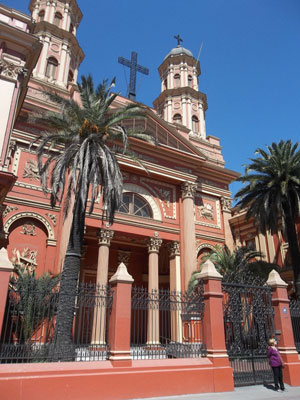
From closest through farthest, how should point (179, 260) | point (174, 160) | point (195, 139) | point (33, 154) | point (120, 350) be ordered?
point (120, 350) < point (33, 154) < point (179, 260) < point (174, 160) < point (195, 139)

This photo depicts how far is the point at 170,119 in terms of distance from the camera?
2956cm

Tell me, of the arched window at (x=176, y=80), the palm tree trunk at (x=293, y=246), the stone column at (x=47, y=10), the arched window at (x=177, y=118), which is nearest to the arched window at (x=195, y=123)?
the arched window at (x=177, y=118)

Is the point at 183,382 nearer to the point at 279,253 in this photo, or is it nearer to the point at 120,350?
the point at 120,350

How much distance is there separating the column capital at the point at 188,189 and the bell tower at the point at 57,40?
10733mm

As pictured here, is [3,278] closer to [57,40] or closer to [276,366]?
[276,366]

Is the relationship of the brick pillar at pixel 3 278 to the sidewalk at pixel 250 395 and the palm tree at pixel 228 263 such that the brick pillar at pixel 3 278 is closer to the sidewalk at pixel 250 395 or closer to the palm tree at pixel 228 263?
the sidewalk at pixel 250 395

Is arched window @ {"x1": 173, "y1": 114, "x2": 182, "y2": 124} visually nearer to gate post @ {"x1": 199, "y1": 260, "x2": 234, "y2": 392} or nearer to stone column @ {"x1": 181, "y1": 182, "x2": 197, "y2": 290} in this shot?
stone column @ {"x1": 181, "y1": 182, "x2": 197, "y2": 290}

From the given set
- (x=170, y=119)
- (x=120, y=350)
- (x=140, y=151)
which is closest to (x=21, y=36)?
(x=140, y=151)

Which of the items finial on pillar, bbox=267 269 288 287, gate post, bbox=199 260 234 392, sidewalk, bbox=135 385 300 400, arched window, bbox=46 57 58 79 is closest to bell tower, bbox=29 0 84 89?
arched window, bbox=46 57 58 79

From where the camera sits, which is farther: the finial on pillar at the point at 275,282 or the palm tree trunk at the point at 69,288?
the finial on pillar at the point at 275,282

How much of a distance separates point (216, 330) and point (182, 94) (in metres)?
24.7

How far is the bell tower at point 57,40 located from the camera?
2355cm

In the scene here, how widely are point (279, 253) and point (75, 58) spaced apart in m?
22.1

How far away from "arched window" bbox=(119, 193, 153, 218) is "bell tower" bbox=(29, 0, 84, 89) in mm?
9474
